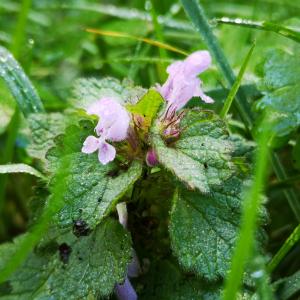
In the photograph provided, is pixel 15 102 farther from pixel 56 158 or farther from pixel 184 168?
pixel 184 168

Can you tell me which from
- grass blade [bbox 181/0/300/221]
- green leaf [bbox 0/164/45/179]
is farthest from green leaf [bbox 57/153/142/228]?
grass blade [bbox 181/0/300/221]

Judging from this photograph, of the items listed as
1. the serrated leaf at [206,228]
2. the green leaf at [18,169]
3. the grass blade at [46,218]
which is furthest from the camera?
the green leaf at [18,169]

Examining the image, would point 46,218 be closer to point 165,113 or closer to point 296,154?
point 165,113

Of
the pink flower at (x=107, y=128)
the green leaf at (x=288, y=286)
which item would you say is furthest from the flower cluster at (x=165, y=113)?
the green leaf at (x=288, y=286)

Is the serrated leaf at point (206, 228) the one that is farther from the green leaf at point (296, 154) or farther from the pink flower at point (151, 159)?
the green leaf at point (296, 154)

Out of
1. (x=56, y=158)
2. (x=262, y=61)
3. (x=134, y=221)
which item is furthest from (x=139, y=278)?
(x=262, y=61)

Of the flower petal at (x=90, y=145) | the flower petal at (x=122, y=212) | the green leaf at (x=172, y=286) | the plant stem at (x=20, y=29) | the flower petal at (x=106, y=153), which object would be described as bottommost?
the green leaf at (x=172, y=286)

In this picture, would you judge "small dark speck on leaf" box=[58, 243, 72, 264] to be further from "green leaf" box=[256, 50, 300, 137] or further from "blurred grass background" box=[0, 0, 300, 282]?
"green leaf" box=[256, 50, 300, 137]
